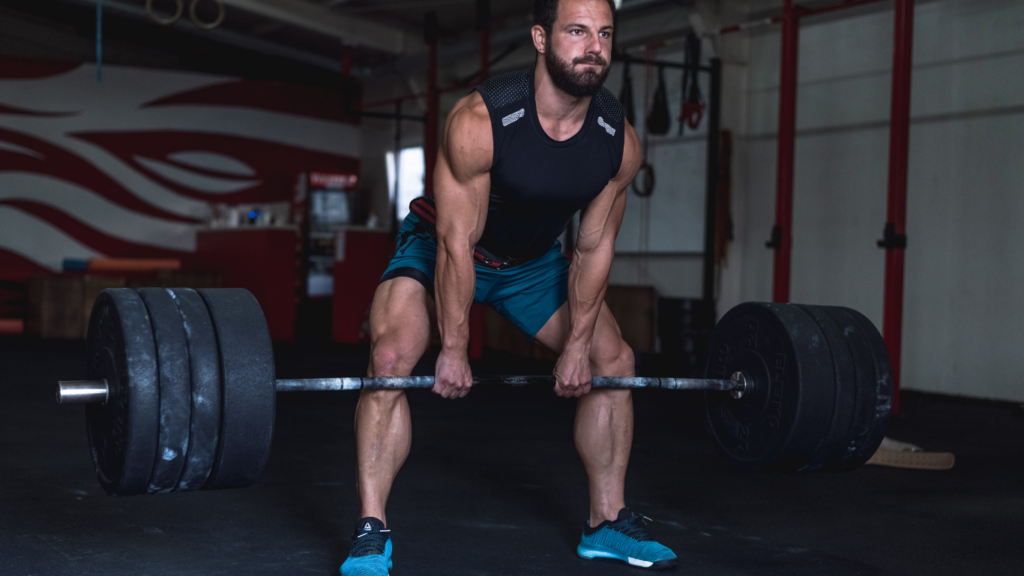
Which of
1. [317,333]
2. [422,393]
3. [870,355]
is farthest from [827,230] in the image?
[317,333]

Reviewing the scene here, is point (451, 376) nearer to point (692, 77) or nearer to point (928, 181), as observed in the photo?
point (692, 77)

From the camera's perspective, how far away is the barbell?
156 centimetres

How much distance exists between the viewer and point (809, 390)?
6.30ft

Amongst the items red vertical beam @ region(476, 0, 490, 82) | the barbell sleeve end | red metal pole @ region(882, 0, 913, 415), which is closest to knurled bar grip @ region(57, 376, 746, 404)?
the barbell sleeve end

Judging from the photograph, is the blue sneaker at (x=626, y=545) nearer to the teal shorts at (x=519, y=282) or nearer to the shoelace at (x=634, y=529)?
the shoelace at (x=634, y=529)

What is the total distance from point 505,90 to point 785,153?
9.84ft

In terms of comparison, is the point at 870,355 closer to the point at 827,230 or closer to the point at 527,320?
the point at 527,320

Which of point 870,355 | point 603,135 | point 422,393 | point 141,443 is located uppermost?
point 603,135

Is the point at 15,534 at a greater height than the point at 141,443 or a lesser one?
lesser

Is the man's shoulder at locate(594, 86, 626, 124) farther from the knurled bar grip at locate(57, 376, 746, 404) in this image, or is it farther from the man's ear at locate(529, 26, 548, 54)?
the knurled bar grip at locate(57, 376, 746, 404)

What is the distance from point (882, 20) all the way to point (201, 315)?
4.94 meters

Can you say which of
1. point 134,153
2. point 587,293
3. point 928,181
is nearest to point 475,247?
point 587,293

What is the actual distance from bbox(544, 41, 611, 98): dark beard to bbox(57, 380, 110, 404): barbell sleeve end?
96 cm

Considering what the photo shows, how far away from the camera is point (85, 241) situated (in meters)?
8.81
